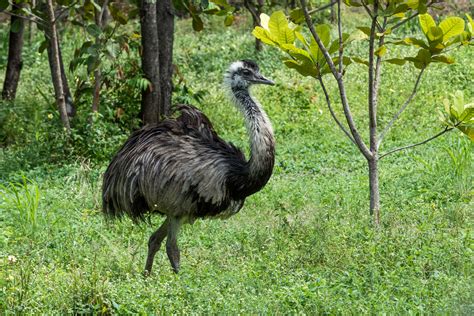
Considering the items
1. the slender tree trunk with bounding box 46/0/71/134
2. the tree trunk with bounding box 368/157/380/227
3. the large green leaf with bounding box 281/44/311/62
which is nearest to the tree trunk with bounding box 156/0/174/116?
the slender tree trunk with bounding box 46/0/71/134

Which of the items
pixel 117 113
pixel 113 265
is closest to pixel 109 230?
pixel 113 265

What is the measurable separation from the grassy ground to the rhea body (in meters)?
→ 0.33

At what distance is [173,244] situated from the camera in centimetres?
633

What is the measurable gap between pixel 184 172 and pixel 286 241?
993 mm

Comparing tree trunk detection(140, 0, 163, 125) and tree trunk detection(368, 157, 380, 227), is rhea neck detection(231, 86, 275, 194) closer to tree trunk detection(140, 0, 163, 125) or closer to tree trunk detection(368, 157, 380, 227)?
tree trunk detection(368, 157, 380, 227)

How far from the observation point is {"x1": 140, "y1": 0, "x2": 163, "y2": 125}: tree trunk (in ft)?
31.9

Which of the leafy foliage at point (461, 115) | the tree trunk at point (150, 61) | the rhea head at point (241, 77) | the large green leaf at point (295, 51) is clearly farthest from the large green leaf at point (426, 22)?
the tree trunk at point (150, 61)

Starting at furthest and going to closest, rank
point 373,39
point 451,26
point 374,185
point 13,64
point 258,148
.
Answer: point 13,64 < point 374,185 < point 373,39 < point 258,148 < point 451,26

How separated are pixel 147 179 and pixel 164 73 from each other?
4319 millimetres

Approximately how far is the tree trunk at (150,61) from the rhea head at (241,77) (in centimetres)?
315

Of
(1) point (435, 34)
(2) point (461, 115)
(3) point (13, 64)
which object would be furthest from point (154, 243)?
(3) point (13, 64)

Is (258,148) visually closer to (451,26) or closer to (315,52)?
(315,52)

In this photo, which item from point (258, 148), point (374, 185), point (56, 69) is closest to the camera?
point (258, 148)

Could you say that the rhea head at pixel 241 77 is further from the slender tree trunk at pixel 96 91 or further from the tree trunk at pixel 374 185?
the slender tree trunk at pixel 96 91
